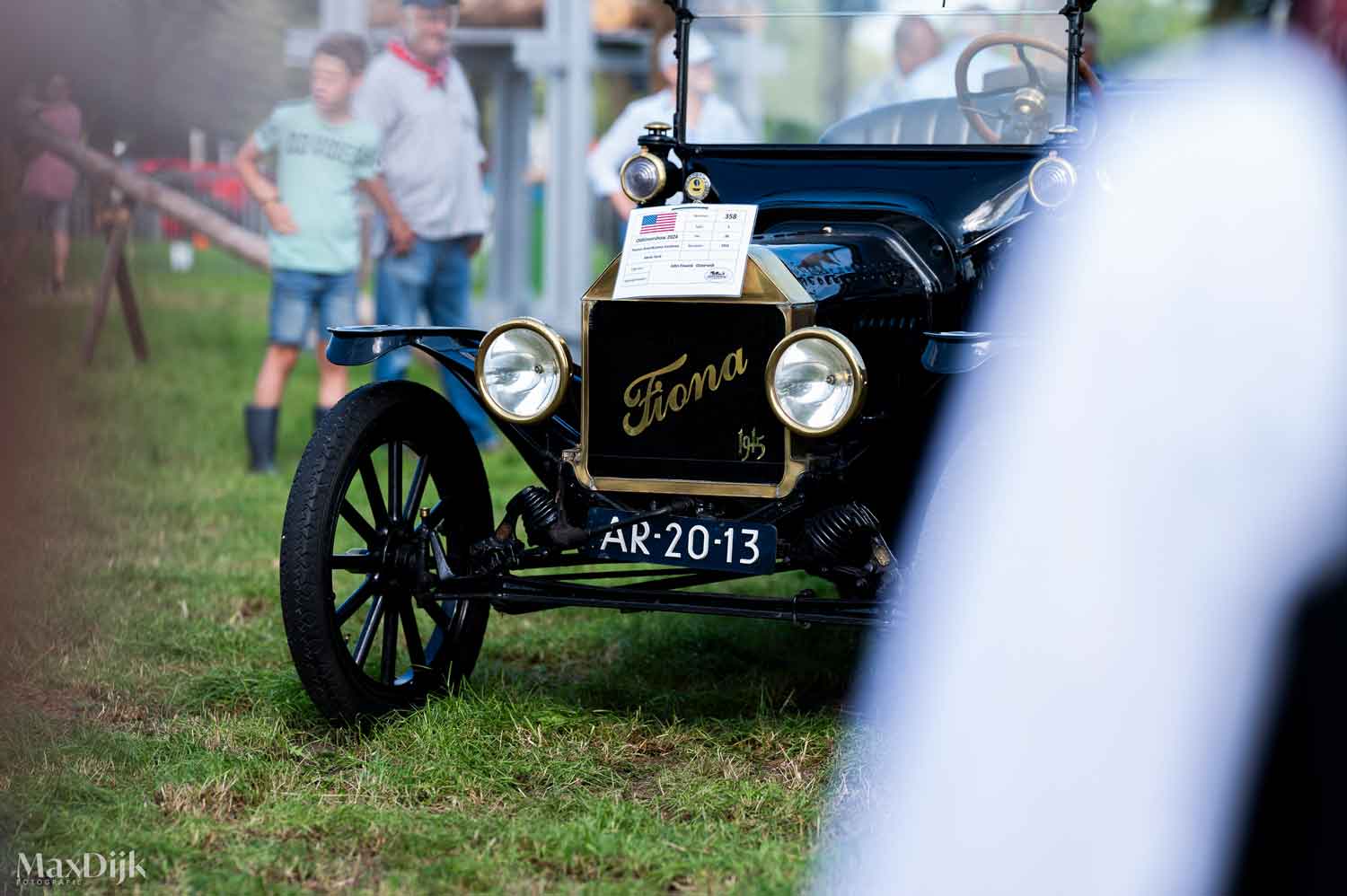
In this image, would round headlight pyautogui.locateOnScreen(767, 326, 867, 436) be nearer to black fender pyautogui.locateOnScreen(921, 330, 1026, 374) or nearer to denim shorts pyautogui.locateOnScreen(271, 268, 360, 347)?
black fender pyautogui.locateOnScreen(921, 330, 1026, 374)

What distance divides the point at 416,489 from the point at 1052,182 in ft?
5.21

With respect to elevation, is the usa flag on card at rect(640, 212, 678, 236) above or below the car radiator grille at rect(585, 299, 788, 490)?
above

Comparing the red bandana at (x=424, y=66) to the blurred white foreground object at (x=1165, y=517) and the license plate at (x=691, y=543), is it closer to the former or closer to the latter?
the license plate at (x=691, y=543)

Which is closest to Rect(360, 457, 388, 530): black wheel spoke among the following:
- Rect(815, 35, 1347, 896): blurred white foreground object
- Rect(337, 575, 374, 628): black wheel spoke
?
Rect(337, 575, 374, 628): black wheel spoke

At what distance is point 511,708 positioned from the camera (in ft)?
11.9

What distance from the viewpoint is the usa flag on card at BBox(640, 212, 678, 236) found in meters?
3.48

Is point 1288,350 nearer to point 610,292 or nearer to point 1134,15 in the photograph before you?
point 610,292

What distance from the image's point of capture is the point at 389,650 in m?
3.58

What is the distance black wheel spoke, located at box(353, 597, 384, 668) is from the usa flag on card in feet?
3.16

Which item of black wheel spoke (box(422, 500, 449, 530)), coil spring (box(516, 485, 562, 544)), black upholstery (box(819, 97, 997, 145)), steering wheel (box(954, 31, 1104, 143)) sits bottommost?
black wheel spoke (box(422, 500, 449, 530))

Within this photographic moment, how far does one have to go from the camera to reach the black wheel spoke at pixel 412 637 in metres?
3.61

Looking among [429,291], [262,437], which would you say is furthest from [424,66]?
[262,437]

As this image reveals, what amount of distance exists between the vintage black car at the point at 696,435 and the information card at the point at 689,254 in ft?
0.10

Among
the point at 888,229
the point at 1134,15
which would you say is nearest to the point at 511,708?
the point at 888,229
